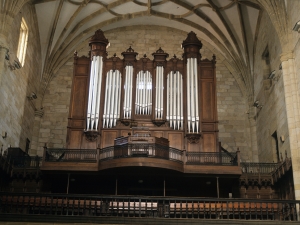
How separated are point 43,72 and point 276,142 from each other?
40.9 feet

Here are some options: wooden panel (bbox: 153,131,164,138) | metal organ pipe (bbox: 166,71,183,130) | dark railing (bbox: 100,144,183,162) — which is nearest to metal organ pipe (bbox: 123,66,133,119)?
wooden panel (bbox: 153,131,164,138)

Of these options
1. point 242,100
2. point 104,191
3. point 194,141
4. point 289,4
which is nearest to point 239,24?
point 242,100

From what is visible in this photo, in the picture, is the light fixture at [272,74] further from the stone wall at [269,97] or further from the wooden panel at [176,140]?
the wooden panel at [176,140]

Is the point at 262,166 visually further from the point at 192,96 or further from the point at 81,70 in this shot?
the point at 81,70

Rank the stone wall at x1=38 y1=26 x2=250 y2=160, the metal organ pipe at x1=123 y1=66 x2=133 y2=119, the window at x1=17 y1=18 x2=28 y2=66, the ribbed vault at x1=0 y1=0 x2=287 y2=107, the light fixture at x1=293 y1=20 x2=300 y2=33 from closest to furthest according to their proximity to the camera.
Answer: the light fixture at x1=293 y1=20 x2=300 y2=33 < the metal organ pipe at x1=123 y1=66 x2=133 y2=119 < the window at x1=17 y1=18 x2=28 y2=66 < the ribbed vault at x1=0 y1=0 x2=287 y2=107 < the stone wall at x1=38 y1=26 x2=250 y2=160

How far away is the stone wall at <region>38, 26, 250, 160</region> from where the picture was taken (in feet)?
80.7

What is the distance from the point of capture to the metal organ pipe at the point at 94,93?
2029cm

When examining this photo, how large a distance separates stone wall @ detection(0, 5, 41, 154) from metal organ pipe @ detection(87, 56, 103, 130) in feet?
11.0

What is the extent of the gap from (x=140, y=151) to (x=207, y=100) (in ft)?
15.6

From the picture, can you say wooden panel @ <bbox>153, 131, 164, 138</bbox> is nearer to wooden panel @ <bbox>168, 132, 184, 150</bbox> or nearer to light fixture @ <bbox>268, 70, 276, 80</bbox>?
wooden panel @ <bbox>168, 132, 184, 150</bbox>

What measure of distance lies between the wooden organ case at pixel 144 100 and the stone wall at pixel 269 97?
8.41 feet

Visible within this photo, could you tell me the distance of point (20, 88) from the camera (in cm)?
2197

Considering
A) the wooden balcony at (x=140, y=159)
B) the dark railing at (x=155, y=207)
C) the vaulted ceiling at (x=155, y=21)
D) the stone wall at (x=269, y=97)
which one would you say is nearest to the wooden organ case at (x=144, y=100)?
the wooden balcony at (x=140, y=159)

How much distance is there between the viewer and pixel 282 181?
61.2 feet
